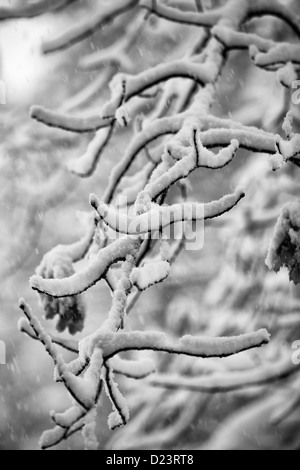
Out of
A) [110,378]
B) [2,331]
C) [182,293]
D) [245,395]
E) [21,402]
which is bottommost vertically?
[21,402]

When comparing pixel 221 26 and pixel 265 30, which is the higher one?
pixel 221 26

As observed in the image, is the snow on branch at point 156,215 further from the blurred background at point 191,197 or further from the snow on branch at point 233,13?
the blurred background at point 191,197

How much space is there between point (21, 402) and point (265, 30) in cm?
666

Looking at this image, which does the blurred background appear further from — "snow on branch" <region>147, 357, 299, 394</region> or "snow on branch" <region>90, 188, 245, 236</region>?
"snow on branch" <region>90, 188, 245, 236</region>

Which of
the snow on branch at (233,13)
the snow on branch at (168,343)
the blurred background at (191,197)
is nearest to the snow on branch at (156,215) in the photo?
the snow on branch at (168,343)

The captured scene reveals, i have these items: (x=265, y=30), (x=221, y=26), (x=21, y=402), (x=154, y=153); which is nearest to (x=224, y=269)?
(x=265, y=30)

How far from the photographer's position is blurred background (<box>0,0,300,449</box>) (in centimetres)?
405

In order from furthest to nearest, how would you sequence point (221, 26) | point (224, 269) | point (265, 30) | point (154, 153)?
point (224, 269), point (265, 30), point (154, 153), point (221, 26)

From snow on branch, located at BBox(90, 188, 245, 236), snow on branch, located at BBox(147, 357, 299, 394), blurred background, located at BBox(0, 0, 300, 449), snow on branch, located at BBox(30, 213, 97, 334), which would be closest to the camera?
snow on branch, located at BBox(90, 188, 245, 236)

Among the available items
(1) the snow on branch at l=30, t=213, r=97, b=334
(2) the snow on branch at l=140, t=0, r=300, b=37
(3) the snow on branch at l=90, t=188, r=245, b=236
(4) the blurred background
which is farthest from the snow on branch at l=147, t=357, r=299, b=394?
(2) the snow on branch at l=140, t=0, r=300, b=37

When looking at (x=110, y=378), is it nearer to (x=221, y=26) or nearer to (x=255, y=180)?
(x=221, y=26)

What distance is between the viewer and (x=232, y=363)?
414cm

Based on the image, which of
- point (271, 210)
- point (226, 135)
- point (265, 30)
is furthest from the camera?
point (271, 210)

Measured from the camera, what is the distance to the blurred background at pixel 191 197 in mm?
4055
